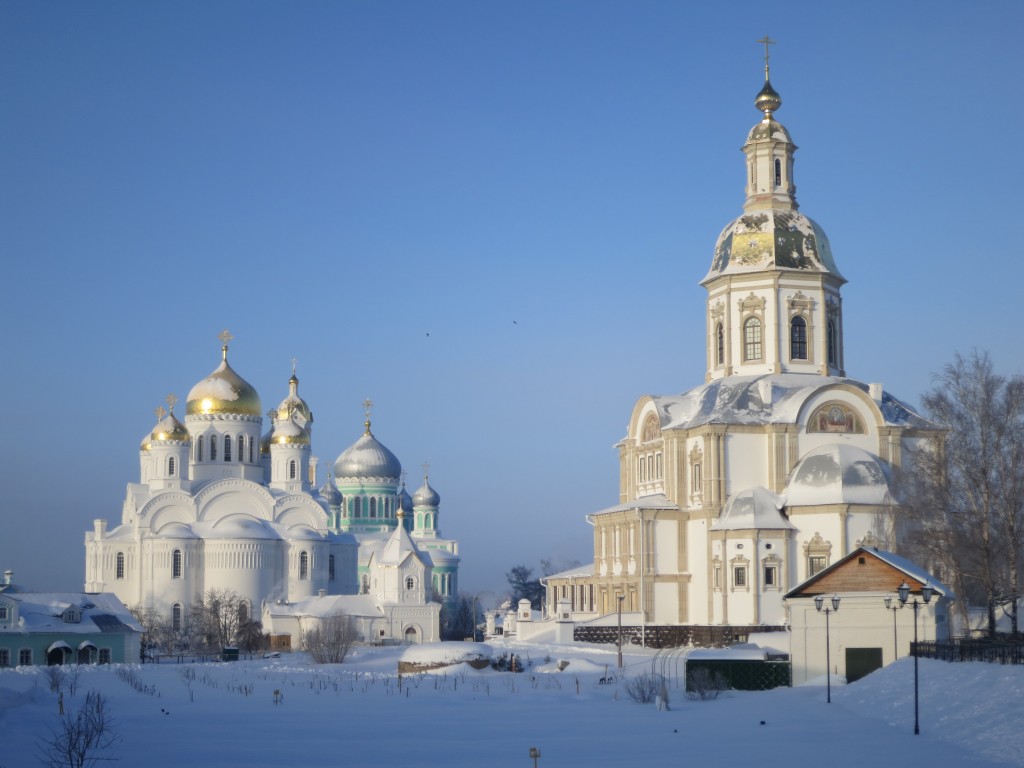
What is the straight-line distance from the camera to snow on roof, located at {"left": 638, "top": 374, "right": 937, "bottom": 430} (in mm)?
44375

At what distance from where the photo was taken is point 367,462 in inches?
3339

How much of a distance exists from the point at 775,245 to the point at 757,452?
6.93 meters

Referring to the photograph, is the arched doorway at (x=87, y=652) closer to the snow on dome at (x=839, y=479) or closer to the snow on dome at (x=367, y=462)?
the snow on dome at (x=839, y=479)

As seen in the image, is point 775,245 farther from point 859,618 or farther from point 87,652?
point 87,652

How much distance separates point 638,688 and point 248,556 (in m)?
36.5

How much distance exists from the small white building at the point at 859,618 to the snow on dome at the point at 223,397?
41.8m

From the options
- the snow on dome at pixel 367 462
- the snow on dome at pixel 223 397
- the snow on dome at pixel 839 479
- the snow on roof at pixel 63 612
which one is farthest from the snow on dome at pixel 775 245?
the snow on dome at pixel 367 462

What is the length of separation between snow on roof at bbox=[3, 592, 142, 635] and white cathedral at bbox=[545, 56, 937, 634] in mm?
14430

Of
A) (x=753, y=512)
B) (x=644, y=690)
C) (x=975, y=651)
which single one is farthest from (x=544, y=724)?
(x=753, y=512)

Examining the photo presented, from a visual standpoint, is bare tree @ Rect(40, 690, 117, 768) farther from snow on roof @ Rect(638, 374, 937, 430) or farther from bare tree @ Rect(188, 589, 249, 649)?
bare tree @ Rect(188, 589, 249, 649)

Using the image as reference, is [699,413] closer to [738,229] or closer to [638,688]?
[738,229]

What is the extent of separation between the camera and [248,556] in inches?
2434

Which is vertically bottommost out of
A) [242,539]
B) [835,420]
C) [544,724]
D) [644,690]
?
[544,724]

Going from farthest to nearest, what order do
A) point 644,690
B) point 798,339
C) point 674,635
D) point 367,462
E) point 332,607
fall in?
point 367,462, point 332,607, point 798,339, point 674,635, point 644,690
